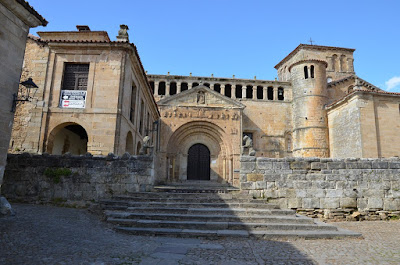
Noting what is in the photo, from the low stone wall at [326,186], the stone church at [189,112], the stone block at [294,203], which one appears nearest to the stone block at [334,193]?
the low stone wall at [326,186]

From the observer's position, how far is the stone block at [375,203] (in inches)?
325

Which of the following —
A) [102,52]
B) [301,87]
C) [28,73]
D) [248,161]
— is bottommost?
[248,161]

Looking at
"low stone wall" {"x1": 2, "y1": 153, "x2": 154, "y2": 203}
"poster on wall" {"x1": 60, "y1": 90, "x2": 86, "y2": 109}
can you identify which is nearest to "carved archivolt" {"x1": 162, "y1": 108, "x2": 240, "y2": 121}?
"poster on wall" {"x1": 60, "y1": 90, "x2": 86, "y2": 109}

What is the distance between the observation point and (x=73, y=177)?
8523 mm

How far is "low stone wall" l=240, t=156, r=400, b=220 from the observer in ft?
26.6

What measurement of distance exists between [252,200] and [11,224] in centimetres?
603

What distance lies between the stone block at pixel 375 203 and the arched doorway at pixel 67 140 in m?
12.1

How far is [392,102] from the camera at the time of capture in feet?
63.8

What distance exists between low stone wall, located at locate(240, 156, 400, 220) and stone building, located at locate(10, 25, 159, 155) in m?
6.35

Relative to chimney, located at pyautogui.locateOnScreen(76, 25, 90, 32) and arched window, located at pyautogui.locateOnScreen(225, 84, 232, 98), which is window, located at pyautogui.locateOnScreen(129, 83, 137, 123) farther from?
arched window, located at pyautogui.locateOnScreen(225, 84, 232, 98)

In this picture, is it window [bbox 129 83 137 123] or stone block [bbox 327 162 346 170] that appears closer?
stone block [bbox 327 162 346 170]

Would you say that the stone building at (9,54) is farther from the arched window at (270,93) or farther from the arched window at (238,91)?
the arched window at (270,93)

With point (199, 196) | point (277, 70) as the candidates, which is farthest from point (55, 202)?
point (277, 70)

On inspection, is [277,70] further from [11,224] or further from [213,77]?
[11,224]
